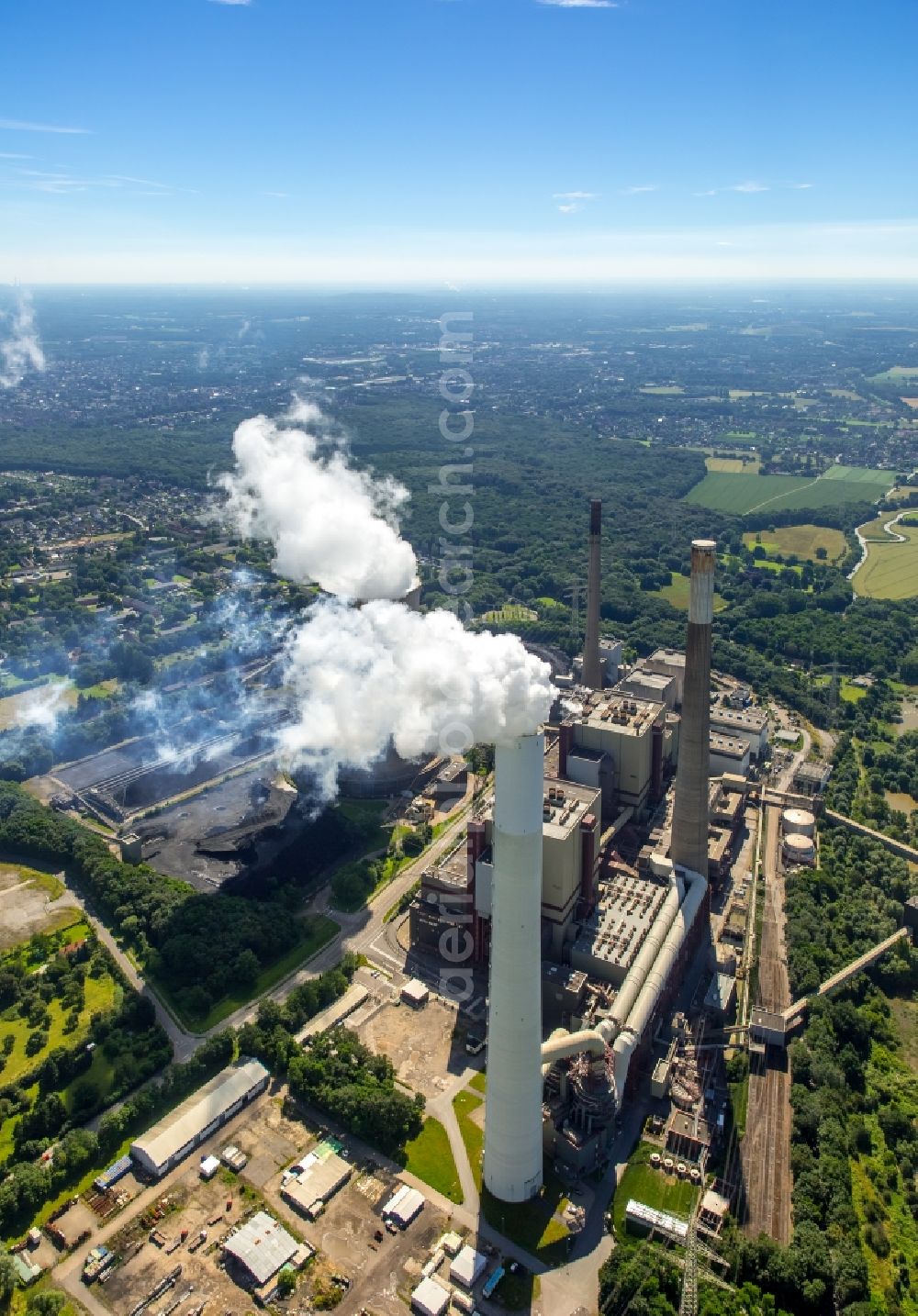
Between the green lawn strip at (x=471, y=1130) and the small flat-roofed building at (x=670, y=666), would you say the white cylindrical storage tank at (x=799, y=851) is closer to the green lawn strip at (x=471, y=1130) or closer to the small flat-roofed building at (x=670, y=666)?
the small flat-roofed building at (x=670, y=666)

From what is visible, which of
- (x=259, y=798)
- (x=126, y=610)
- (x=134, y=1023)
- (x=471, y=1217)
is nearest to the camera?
(x=471, y=1217)

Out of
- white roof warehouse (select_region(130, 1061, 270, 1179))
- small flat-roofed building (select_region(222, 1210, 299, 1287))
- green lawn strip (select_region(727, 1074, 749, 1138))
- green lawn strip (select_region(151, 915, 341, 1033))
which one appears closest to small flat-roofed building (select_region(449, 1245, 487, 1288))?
small flat-roofed building (select_region(222, 1210, 299, 1287))

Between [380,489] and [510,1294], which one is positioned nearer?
[510,1294]

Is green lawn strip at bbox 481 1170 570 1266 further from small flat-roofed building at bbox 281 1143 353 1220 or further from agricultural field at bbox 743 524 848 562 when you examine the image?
agricultural field at bbox 743 524 848 562

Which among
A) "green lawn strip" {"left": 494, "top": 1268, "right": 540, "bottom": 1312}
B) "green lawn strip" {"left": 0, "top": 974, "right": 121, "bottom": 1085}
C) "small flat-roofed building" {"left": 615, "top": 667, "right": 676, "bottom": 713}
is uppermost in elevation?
"small flat-roofed building" {"left": 615, "top": 667, "right": 676, "bottom": 713}

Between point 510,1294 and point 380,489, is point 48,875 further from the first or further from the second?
point 380,489

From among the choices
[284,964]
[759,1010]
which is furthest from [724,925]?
→ [284,964]

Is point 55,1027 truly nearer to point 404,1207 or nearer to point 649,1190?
point 404,1207
